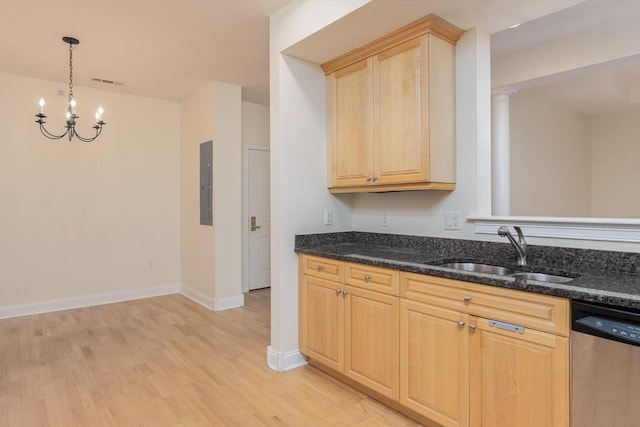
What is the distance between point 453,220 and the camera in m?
2.59

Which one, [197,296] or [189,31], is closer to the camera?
[189,31]

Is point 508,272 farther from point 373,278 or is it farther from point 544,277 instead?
point 373,278

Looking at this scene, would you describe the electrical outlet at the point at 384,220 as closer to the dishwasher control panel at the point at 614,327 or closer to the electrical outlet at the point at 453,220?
the electrical outlet at the point at 453,220

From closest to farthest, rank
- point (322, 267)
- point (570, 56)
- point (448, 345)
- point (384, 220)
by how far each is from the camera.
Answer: point (448, 345)
point (322, 267)
point (384, 220)
point (570, 56)

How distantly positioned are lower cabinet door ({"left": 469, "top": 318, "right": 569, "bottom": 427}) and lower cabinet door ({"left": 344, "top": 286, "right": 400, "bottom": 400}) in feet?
1.60

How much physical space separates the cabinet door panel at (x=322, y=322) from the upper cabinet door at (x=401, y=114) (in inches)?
34.4

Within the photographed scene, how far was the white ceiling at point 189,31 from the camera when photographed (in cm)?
230

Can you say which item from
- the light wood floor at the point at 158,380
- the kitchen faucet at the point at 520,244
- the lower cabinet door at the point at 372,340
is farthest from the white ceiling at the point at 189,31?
the light wood floor at the point at 158,380

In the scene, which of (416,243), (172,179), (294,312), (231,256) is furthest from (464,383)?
(172,179)

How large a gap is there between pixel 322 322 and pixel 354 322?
326mm

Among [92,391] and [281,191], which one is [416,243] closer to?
[281,191]

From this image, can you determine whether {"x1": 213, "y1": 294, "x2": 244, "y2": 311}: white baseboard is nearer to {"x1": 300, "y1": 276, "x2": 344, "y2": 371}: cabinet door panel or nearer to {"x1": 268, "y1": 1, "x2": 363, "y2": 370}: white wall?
{"x1": 268, "y1": 1, "x2": 363, "y2": 370}: white wall

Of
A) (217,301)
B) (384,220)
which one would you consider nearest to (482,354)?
(384,220)

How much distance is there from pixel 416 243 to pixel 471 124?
2.97 ft
